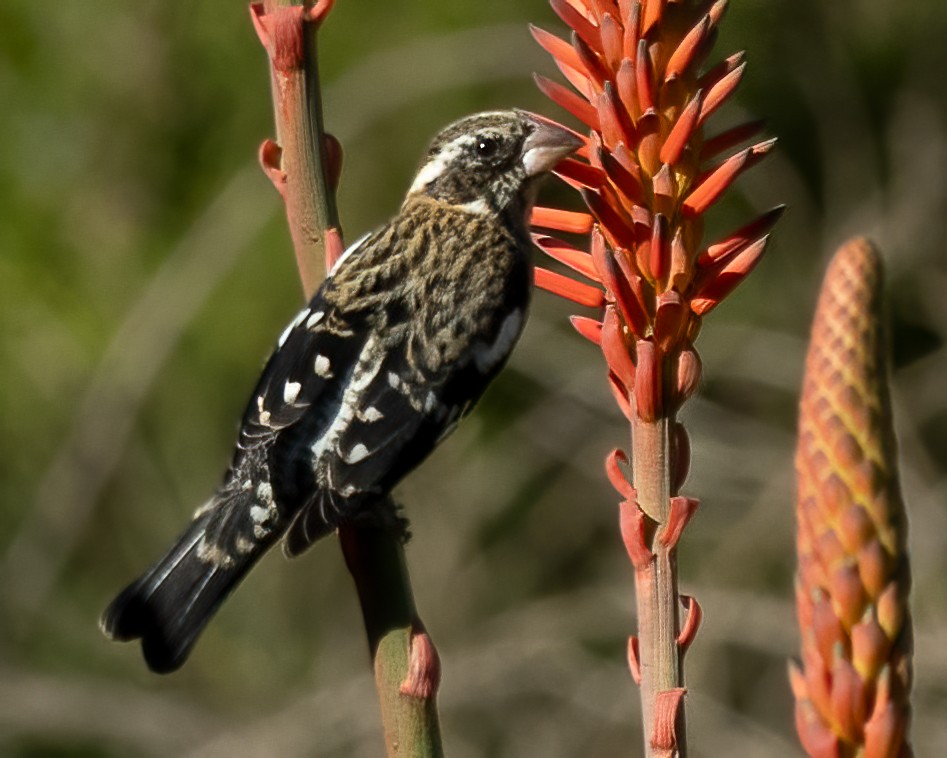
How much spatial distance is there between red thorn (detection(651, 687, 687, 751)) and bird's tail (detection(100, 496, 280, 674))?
908 millimetres

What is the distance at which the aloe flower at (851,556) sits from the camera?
3.25 feet

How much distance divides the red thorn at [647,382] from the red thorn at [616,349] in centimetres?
2

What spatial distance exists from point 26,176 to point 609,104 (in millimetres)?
5092

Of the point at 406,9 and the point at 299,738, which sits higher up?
the point at 406,9

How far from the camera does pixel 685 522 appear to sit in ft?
3.19

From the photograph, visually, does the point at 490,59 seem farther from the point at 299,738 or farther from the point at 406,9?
the point at 299,738

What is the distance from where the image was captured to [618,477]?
3.40 feet

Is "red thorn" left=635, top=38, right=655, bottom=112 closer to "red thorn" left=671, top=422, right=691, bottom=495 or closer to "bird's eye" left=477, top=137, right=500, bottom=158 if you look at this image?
"red thorn" left=671, top=422, right=691, bottom=495

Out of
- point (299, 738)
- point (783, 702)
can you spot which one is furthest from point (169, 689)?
point (783, 702)

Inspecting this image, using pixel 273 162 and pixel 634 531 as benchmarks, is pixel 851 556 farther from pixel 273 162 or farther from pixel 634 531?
pixel 273 162

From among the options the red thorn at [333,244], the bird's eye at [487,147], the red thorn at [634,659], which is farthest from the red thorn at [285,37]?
the bird's eye at [487,147]

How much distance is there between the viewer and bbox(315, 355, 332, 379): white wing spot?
2.31 metres

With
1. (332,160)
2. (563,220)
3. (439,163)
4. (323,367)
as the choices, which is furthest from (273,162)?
(439,163)

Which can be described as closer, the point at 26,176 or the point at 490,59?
the point at 490,59
